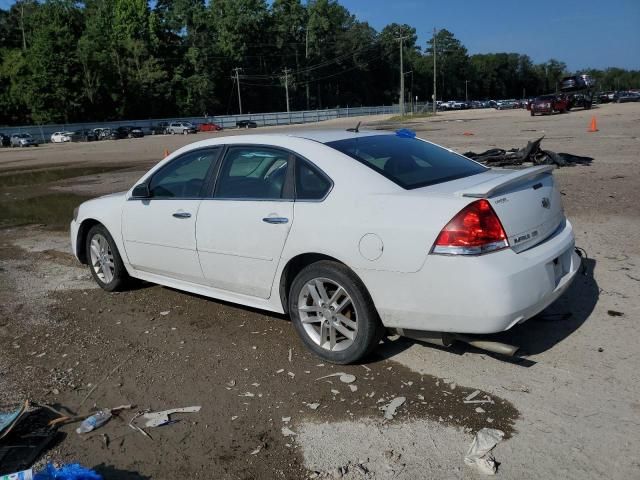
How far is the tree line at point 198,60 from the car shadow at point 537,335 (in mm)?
80700

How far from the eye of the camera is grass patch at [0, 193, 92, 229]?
10.7 m

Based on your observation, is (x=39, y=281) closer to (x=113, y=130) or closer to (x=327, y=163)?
(x=327, y=163)

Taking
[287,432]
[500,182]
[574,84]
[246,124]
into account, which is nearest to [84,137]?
[246,124]

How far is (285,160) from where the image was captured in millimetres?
4348

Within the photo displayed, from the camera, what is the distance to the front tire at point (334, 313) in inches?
149

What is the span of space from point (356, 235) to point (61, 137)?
68017 millimetres

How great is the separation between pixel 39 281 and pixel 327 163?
4145mm

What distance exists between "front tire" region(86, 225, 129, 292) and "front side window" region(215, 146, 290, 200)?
169cm

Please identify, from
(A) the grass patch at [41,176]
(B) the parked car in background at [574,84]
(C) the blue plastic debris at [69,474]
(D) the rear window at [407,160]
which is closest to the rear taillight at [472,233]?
(D) the rear window at [407,160]

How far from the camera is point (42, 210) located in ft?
39.5

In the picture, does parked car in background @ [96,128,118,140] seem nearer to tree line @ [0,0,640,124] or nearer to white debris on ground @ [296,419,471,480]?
tree line @ [0,0,640,124]

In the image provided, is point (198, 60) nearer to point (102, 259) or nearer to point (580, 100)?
point (580, 100)

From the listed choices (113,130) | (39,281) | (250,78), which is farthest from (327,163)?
(250,78)

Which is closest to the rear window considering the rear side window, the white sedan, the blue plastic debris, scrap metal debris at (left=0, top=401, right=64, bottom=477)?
the white sedan
